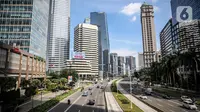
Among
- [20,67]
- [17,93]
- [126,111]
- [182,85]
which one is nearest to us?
[126,111]

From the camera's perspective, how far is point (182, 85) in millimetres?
84125

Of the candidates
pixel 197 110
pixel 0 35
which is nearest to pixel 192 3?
pixel 197 110

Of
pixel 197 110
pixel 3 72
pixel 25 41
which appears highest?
pixel 25 41

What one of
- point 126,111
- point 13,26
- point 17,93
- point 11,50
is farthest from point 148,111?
point 13,26

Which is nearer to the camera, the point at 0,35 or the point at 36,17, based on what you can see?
the point at 0,35

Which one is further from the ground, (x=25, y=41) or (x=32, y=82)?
(x=25, y=41)

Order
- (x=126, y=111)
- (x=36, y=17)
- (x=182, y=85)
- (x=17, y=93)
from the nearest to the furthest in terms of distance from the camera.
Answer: (x=126, y=111), (x=17, y=93), (x=182, y=85), (x=36, y=17)

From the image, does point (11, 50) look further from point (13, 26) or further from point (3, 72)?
point (13, 26)

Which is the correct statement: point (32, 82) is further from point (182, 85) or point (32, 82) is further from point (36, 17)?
point (182, 85)

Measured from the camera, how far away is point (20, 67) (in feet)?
219

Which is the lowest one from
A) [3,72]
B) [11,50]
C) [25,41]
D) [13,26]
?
[3,72]

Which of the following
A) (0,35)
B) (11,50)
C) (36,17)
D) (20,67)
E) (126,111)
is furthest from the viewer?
(36,17)

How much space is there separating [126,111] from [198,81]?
194ft

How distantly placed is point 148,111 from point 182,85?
199 feet
